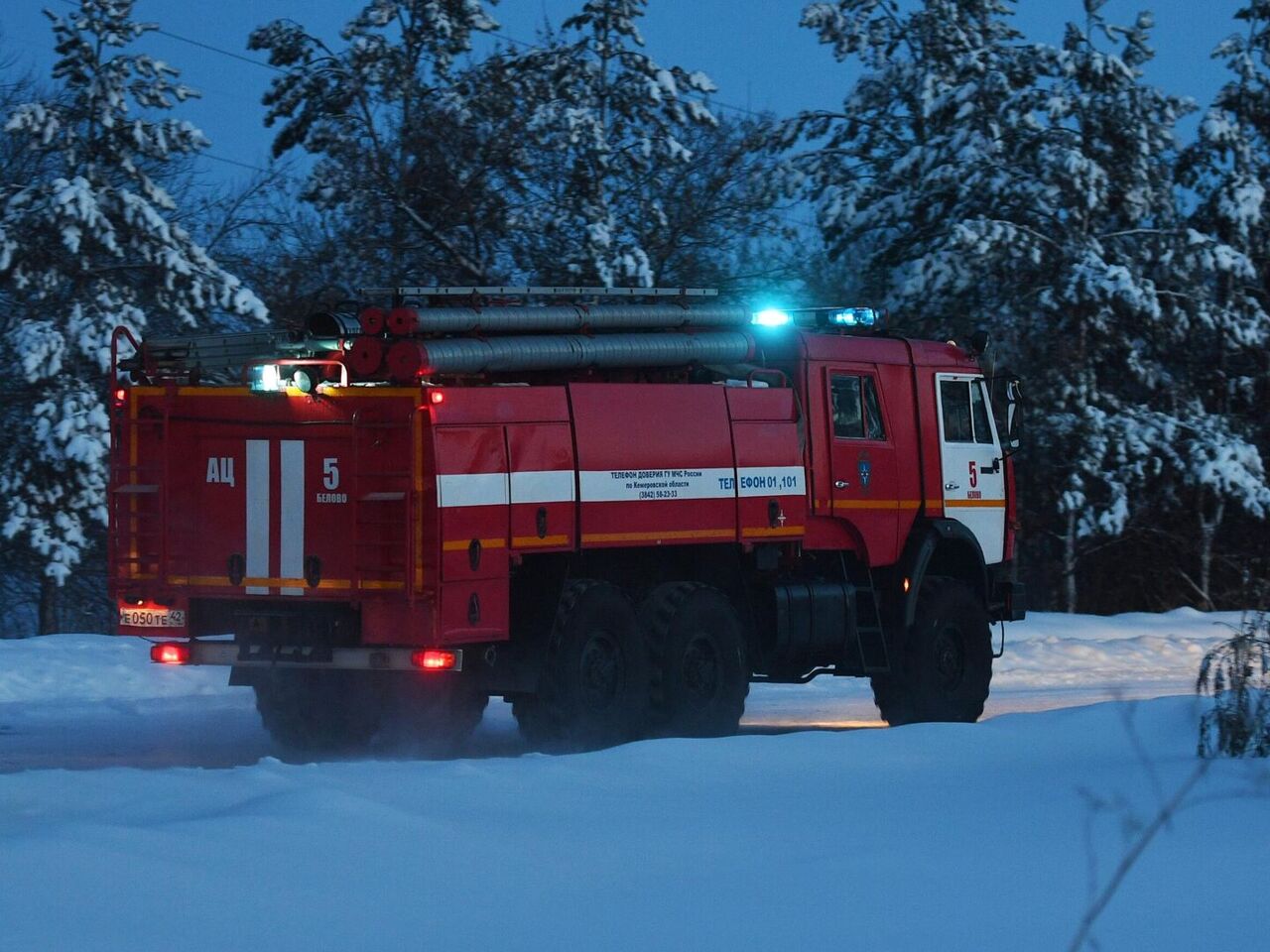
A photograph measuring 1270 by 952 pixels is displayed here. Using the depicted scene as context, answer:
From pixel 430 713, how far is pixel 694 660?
1934 mm

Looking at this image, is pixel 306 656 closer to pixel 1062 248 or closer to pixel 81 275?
pixel 81 275

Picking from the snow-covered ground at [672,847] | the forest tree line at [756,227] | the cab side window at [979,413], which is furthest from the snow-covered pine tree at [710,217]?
the snow-covered ground at [672,847]

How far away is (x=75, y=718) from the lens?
1445 cm

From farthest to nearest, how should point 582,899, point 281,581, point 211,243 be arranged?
point 211,243, point 281,581, point 582,899

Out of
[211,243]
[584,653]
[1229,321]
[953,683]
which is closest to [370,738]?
[584,653]

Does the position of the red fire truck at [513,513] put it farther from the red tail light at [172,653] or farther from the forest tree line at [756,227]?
the forest tree line at [756,227]

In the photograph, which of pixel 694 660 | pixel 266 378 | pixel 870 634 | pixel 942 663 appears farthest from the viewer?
pixel 942 663

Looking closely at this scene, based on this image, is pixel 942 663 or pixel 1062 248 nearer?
pixel 942 663

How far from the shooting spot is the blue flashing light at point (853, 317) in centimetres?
1471

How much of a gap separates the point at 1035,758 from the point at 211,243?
1716cm

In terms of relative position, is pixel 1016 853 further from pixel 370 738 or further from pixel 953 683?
pixel 953 683

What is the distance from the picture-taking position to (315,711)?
12906 millimetres

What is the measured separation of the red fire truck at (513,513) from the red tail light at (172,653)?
0.05ft

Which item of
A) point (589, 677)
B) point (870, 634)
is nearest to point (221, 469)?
point (589, 677)
